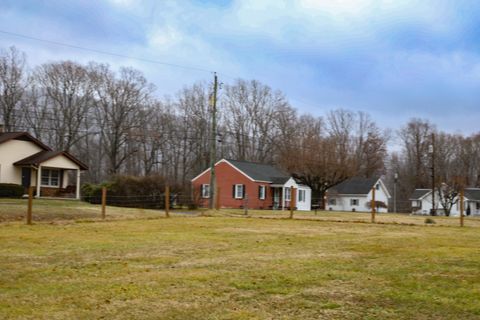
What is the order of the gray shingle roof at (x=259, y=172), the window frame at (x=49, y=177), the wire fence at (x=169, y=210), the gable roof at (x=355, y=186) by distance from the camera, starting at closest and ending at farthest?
the wire fence at (x=169, y=210) → the window frame at (x=49, y=177) → the gray shingle roof at (x=259, y=172) → the gable roof at (x=355, y=186)

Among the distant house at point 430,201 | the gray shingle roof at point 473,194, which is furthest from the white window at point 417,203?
the gray shingle roof at point 473,194

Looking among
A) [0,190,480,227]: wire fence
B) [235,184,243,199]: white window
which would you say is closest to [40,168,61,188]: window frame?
[0,190,480,227]: wire fence

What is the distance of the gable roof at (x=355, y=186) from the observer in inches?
2376

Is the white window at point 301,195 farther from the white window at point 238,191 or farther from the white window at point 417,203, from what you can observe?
the white window at point 417,203

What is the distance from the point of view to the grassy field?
594 cm

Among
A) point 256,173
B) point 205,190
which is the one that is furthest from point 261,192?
point 205,190

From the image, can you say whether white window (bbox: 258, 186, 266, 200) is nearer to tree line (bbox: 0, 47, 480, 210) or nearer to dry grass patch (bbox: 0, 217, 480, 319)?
tree line (bbox: 0, 47, 480, 210)

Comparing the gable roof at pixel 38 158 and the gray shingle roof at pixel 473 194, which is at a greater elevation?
the gable roof at pixel 38 158

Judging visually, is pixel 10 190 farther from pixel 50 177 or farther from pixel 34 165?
pixel 50 177

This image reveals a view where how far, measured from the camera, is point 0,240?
12.3m

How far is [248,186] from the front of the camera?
45312mm

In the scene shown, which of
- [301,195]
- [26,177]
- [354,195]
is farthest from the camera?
[354,195]

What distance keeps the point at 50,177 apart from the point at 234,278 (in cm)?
3322

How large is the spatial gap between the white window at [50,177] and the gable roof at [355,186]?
32.7 m
